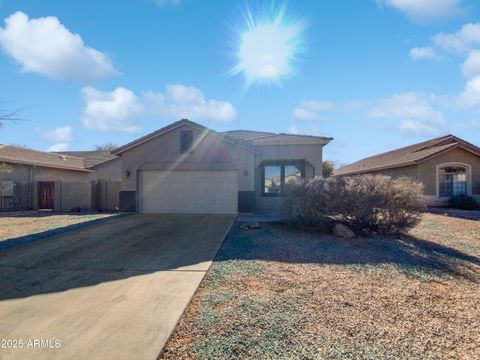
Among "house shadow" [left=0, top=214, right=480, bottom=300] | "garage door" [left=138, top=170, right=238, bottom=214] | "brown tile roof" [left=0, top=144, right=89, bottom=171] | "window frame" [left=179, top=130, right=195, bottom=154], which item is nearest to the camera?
"house shadow" [left=0, top=214, right=480, bottom=300]

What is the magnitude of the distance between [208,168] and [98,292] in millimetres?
10652

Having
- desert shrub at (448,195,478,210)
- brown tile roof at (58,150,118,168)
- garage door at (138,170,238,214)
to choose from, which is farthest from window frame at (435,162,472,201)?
brown tile roof at (58,150,118,168)

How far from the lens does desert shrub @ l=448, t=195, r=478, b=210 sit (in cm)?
1792

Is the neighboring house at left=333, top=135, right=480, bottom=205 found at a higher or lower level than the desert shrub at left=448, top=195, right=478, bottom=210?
higher

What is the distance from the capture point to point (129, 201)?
15781 mm

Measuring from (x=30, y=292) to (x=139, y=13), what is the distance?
33.4ft

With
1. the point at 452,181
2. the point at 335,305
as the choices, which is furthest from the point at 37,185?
the point at 452,181

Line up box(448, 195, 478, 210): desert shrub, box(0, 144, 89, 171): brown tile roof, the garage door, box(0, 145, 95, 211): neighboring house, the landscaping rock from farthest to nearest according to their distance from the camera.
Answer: box(0, 144, 89, 171): brown tile roof → box(0, 145, 95, 211): neighboring house → box(448, 195, 478, 210): desert shrub → the garage door → the landscaping rock

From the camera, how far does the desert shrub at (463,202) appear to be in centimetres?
1792

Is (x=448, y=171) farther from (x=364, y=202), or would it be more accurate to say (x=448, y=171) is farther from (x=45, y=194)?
(x=45, y=194)

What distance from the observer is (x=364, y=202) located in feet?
29.9

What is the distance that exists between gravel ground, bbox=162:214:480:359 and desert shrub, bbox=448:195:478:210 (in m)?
12.7

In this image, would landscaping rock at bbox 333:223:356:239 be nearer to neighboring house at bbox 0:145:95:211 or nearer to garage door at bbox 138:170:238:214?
garage door at bbox 138:170:238:214

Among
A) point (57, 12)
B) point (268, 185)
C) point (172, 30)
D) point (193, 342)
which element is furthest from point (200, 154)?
point (193, 342)
